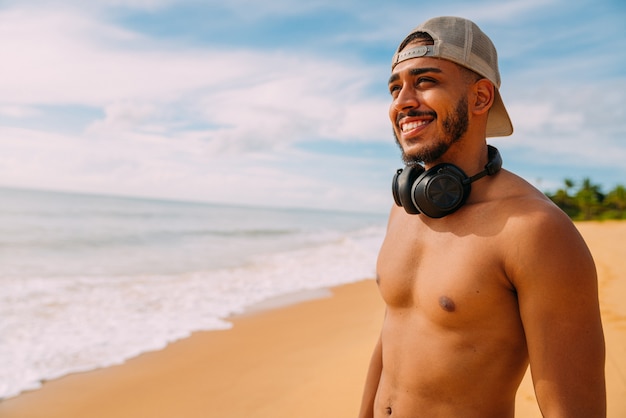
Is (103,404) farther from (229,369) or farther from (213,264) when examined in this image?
(213,264)

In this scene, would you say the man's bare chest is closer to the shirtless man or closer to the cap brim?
the shirtless man

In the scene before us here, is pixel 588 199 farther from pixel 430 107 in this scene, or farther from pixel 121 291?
pixel 430 107

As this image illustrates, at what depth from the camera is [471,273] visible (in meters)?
1.52

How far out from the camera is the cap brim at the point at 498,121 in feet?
6.02

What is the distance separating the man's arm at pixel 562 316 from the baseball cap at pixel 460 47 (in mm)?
576

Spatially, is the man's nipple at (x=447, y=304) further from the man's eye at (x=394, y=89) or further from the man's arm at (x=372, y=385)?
the man's eye at (x=394, y=89)

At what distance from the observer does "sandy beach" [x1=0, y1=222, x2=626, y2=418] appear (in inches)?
157

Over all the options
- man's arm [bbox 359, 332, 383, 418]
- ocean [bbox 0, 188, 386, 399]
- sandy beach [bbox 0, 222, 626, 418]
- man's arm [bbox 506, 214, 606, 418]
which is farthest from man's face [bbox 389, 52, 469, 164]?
ocean [bbox 0, 188, 386, 399]

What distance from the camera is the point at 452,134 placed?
1.67 metres

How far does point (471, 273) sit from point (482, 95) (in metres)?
0.62

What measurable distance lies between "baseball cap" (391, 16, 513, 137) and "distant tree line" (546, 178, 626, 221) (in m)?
39.2

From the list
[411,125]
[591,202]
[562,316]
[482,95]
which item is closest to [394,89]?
[411,125]

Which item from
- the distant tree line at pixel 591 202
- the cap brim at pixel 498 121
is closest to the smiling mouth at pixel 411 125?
the cap brim at pixel 498 121

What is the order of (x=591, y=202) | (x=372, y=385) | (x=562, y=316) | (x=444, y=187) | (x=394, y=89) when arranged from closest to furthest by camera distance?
(x=562, y=316) < (x=444, y=187) < (x=394, y=89) < (x=372, y=385) < (x=591, y=202)
